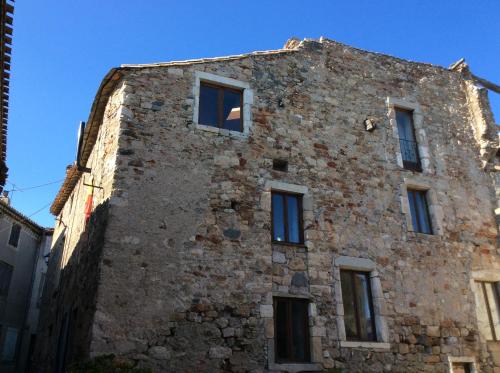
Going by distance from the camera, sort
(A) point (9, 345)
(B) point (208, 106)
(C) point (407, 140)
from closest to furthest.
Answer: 1. (B) point (208, 106)
2. (C) point (407, 140)
3. (A) point (9, 345)

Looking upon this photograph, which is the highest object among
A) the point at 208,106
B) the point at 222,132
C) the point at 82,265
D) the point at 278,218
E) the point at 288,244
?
the point at 208,106

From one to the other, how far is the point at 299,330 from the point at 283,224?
6.67ft

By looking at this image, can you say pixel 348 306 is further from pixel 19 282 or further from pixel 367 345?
pixel 19 282

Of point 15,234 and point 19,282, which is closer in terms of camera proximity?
point 19,282

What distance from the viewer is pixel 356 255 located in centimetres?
940

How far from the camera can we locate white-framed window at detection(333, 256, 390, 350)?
8.74m

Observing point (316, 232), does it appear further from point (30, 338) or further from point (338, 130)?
point (30, 338)

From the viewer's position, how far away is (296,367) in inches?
314

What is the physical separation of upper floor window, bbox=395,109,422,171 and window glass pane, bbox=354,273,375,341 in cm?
320

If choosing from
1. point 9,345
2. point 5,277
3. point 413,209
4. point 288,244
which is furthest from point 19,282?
point 413,209

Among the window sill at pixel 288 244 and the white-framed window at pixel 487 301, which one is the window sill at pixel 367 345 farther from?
the white-framed window at pixel 487 301

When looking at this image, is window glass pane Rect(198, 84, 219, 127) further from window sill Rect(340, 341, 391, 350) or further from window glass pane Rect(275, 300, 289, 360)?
window sill Rect(340, 341, 391, 350)

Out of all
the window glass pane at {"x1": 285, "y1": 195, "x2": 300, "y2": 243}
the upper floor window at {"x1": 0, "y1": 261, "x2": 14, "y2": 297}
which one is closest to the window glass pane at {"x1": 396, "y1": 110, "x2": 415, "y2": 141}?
the window glass pane at {"x1": 285, "y1": 195, "x2": 300, "y2": 243}

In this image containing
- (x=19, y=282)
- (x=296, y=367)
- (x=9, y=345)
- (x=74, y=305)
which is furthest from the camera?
(x=19, y=282)
